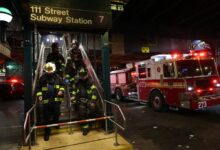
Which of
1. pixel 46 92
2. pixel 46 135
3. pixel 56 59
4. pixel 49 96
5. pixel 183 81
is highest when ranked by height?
pixel 56 59

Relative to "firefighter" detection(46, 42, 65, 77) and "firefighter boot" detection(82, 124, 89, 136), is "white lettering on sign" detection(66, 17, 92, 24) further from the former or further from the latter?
"firefighter boot" detection(82, 124, 89, 136)

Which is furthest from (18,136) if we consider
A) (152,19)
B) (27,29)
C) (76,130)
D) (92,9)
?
(152,19)

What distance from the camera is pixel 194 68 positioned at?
8.87 metres

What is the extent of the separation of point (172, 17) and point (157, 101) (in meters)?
5.64

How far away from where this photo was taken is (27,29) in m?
5.22

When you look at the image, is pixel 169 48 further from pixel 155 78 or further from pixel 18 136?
pixel 18 136

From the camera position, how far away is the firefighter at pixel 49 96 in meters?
5.17

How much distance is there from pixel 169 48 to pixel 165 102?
896 cm

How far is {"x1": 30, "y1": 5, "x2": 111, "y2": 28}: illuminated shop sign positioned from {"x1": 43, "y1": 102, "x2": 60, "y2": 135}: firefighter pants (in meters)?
2.14

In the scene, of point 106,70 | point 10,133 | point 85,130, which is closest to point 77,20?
point 106,70

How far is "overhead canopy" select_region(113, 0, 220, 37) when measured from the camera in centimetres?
1020

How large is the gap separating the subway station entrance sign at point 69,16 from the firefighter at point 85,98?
1606mm

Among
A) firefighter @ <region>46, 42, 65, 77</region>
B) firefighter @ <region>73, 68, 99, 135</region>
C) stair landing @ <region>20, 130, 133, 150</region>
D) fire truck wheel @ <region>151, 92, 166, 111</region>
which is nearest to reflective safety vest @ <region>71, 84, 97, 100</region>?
firefighter @ <region>73, 68, 99, 135</region>

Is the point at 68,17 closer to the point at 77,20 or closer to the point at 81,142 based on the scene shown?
the point at 77,20
